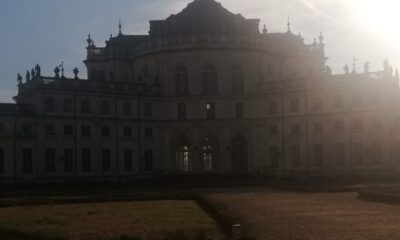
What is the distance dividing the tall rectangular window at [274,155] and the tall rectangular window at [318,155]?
5.24m

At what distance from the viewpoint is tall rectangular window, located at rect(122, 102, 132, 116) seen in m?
94.4

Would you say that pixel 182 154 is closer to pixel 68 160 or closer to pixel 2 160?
pixel 68 160

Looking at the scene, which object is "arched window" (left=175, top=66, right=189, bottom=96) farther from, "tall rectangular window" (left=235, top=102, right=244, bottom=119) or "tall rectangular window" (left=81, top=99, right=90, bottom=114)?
"tall rectangular window" (left=81, top=99, right=90, bottom=114)

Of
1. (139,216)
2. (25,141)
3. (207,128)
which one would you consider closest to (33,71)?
(25,141)

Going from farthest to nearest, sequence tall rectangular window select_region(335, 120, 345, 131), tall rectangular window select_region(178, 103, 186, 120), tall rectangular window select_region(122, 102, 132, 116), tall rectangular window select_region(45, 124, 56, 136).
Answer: tall rectangular window select_region(178, 103, 186, 120) → tall rectangular window select_region(122, 102, 132, 116) → tall rectangular window select_region(335, 120, 345, 131) → tall rectangular window select_region(45, 124, 56, 136)

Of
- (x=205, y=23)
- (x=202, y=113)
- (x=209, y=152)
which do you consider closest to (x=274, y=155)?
(x=209, y=152)

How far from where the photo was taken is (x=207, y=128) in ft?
316

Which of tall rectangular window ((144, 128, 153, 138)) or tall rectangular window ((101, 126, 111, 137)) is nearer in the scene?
tall rectangular window ((101, 126, 111, 137))

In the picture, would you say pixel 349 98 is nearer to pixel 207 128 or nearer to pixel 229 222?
pixel 207 128

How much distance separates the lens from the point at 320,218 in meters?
34.6

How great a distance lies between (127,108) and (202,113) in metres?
10.1

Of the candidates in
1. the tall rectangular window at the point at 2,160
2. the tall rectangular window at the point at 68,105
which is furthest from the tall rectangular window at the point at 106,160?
the tall rectangular window at the point at 2,160

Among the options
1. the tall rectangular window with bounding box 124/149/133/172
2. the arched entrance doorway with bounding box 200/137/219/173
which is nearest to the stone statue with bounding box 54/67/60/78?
the tall rectangular window with bounding box 124/149/133/172

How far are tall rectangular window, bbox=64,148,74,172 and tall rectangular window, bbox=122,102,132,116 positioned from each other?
1041 cm
